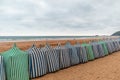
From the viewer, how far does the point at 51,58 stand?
11969 millimetres

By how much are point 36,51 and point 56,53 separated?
1.79 metres

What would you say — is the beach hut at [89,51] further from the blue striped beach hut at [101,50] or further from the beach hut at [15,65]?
the beach hut at [15,65]

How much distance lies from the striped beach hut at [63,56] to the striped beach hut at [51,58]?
0.43m

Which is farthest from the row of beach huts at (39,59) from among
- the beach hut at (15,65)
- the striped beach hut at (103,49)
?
the striped beach hut at (103,49)

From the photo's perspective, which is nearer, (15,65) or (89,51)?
(15,65)

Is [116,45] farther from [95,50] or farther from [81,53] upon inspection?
[81,53]

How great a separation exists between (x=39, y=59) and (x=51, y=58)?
3.48 ft

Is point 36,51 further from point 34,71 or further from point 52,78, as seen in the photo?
point 52,78

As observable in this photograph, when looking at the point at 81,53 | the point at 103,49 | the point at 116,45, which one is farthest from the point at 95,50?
the point at 116,45

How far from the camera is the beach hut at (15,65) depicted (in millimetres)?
8797

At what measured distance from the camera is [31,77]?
10.5m

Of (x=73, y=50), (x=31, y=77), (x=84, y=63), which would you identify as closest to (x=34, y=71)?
(x=31, y=77)

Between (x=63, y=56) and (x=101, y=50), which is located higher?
(x=63, y=56)

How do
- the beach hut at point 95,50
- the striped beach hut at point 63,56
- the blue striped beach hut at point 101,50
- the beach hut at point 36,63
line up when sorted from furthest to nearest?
the blue striped beach hut at point 101,50 < the beach hut at point 95,50 < the striped beach hut at point 63,56 < the beach hut at point 36,63
